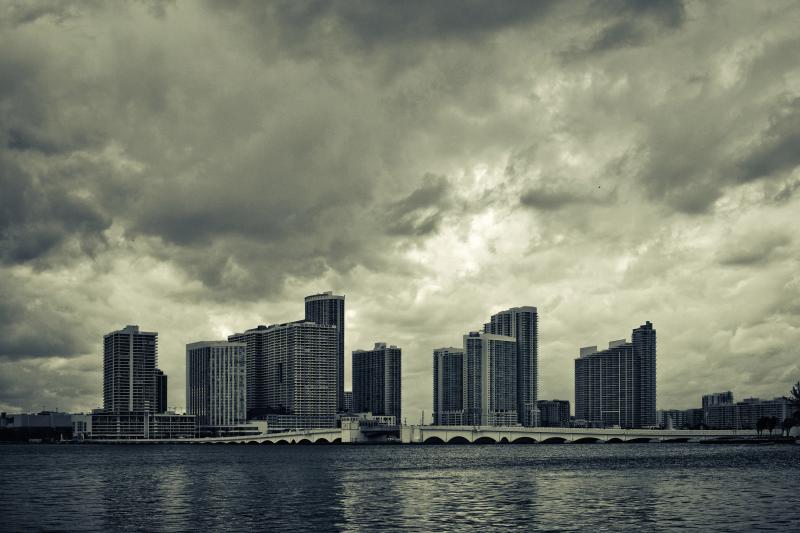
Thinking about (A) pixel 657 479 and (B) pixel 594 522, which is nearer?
(B) pixel 594 522

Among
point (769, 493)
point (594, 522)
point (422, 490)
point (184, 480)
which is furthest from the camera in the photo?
point (184, 480)

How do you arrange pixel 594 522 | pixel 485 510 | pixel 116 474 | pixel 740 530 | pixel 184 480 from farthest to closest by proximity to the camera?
pixel 116 474, pixel 184 480, pixel 485 510, pixel 594 522, pixel 740 530

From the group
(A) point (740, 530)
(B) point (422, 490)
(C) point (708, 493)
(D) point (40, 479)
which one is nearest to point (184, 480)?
(D) point (40, 479)

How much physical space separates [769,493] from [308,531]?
5684cm

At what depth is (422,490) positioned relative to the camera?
4481 inches

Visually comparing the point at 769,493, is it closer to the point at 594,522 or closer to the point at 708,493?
the point at 708,493

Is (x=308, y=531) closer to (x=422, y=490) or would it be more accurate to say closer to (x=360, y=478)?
(x=422, y=490)

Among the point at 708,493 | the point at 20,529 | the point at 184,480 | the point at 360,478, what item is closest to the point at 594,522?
the point at 708,493

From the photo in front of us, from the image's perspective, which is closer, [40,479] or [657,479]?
[657,479]

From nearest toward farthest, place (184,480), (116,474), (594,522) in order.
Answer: (594,522), (184,480), (116,474)

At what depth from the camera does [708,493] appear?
105500 millimetres

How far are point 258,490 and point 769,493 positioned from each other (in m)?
59.9

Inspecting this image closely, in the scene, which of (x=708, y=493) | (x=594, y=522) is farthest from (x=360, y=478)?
(x=594, y=522)

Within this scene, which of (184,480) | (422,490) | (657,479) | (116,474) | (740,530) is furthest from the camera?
(116,474)
